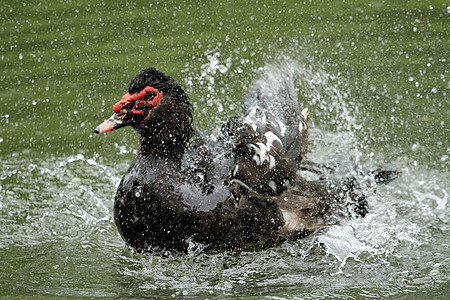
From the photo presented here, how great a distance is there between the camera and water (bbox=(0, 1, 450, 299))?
4859 millimetres

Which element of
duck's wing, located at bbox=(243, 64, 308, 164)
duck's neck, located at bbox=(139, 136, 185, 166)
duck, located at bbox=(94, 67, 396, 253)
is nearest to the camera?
duck, located at bbox=(94, 67, 396, 253)

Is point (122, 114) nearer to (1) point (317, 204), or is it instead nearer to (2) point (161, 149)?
(2) point (161, 149)

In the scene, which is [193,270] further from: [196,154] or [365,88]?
[365,88]

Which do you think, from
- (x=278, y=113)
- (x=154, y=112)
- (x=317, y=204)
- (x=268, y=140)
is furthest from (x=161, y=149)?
(x=317, y=204)

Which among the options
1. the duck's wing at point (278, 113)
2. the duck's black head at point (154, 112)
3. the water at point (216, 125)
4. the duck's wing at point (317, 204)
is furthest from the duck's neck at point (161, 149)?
the duck's wing at point (317, 204)

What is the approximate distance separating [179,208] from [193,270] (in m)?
Result: 0.55

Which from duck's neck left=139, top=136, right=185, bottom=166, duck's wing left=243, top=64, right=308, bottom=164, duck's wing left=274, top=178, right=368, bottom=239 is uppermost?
duck's wing left=243, top=64, right=308, bottom=164

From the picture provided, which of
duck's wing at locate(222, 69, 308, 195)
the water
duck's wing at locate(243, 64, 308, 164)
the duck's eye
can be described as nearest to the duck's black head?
the duck's eye

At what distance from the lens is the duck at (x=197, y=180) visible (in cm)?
477

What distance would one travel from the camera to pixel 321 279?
189 inches

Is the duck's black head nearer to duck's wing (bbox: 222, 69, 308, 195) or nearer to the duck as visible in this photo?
the duck

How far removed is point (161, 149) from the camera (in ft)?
16.2

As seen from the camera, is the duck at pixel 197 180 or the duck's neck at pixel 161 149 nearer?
the duck at pixel 197 180

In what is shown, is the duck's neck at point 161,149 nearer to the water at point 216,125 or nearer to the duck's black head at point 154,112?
the duck's black head at point 154,112
